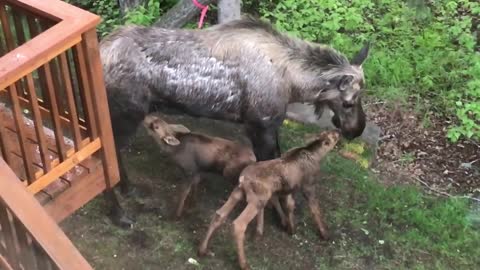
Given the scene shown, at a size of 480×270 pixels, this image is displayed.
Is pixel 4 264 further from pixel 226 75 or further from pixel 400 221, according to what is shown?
pixel 400 221

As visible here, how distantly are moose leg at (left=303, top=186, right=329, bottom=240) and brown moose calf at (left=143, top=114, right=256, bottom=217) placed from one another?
1.41 feet

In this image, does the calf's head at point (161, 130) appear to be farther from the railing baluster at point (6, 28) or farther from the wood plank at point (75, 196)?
the railing baluster at point (6, 28)

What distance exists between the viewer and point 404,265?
498cm

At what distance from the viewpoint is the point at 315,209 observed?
5.05 m

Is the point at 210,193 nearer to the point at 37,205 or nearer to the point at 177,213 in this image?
the point at 177,213

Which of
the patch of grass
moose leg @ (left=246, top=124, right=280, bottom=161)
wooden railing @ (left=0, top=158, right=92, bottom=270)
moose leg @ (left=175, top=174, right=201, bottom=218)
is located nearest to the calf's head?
moose leg @ (left=175, top=174, right=201, bottom=218)

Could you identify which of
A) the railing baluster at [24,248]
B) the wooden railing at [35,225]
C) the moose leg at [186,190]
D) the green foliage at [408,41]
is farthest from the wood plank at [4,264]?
the green foliage at [408,41]

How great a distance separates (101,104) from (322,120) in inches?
107

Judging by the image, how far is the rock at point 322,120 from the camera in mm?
6148

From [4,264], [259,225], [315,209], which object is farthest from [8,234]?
[315,209]

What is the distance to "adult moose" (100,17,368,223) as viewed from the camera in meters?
5.01

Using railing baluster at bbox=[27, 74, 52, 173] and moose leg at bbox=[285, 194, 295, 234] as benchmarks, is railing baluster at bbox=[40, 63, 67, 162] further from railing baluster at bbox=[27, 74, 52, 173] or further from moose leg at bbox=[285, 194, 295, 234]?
moose leg at bbox=[285, 194, 295, 234]

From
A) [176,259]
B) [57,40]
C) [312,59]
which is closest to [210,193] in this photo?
[176,259]

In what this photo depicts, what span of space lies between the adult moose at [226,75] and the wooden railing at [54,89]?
787 mm
